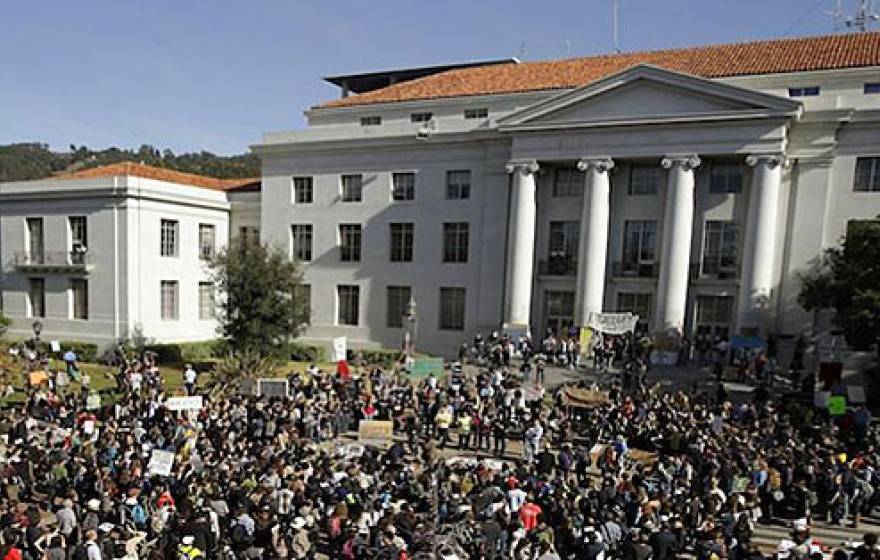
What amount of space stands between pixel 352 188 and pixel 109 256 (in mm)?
15378

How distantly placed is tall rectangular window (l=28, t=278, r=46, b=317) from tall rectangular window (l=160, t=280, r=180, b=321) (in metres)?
7.84

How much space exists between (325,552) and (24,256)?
120 feet

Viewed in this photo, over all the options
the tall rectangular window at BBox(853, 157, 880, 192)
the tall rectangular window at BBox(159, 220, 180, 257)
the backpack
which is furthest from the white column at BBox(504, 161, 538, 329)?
the backpack

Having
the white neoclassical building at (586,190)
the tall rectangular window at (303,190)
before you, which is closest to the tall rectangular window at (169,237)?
the white neoclassical building at (586,190)

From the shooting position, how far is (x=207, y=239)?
140 feet

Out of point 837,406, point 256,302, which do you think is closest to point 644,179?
point 837,406

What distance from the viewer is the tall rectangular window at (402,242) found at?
39.3 metres

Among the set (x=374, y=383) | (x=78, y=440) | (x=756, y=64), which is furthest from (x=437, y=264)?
(x=78, y=440)

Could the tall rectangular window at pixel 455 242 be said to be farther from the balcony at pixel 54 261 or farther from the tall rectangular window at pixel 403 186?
the balcony at pixel 54 261

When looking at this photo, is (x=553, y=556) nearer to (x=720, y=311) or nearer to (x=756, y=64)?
(x=720, y=311)

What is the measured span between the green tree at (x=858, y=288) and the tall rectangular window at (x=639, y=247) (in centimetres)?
890

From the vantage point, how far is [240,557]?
11.0 metres

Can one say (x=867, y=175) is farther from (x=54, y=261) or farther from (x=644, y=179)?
(x=54, y=261)

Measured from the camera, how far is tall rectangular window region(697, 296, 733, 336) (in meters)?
32.7
